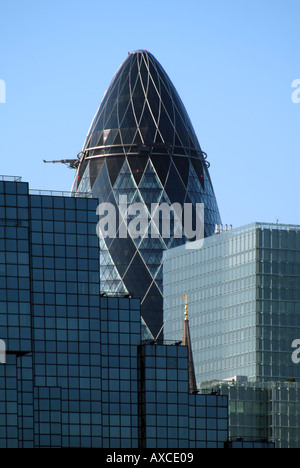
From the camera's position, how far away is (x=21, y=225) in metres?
176

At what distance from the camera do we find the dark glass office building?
174 meters

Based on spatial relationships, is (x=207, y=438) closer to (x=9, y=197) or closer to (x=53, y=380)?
(x=53, y=380)

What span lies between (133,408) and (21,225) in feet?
65.0

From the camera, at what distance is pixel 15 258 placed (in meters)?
175

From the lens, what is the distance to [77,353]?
176625 mm

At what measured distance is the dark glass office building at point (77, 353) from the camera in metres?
174
